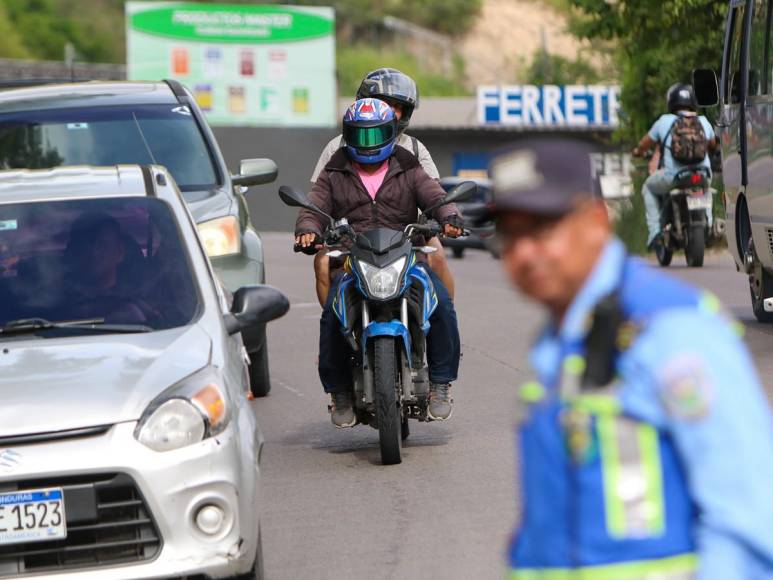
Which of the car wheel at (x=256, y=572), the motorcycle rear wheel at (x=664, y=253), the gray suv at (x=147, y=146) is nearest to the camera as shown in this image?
the car wheel at (x=256, y=572)

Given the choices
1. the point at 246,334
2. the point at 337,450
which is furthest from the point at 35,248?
the point at 246,334

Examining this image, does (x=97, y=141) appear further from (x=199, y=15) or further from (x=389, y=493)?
(x=199, y=15)

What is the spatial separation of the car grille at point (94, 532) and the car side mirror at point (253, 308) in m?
1.04

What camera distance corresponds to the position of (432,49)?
329 ft

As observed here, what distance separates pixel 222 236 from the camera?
34.9 feet

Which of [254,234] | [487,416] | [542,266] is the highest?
[542,266]

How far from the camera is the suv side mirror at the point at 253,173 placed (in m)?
11.7

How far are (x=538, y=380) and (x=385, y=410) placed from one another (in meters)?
5.53

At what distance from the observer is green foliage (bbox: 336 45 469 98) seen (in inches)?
3391

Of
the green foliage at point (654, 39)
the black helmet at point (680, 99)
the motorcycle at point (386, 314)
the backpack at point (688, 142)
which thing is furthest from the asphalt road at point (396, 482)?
the green foliage at point (654, 39)

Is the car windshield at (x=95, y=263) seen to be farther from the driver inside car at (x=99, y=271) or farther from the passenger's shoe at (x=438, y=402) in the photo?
the passenger's shoe at (x=438, y=402)

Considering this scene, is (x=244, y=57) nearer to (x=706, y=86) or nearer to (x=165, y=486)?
(x=706, y=86)

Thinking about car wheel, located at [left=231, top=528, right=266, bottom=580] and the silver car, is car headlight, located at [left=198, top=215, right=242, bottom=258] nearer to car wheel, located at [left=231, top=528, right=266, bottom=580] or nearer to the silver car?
the silver car

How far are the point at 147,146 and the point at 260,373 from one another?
162cm
